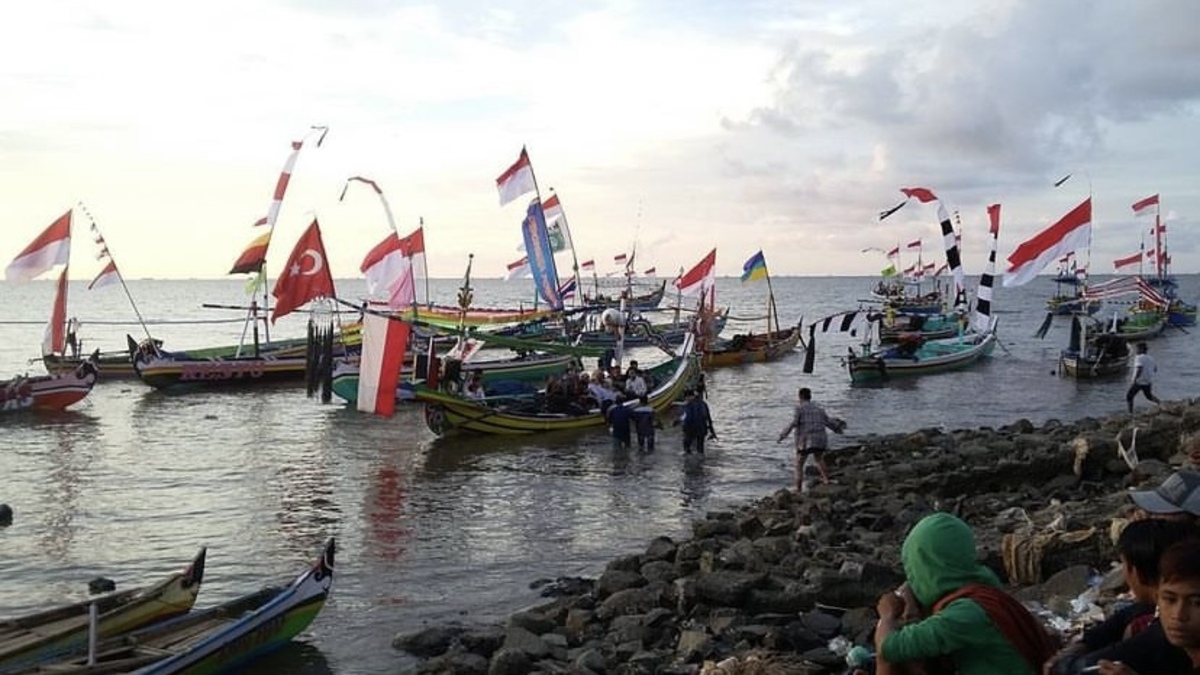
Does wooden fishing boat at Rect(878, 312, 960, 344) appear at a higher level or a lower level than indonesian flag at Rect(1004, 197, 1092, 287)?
lower

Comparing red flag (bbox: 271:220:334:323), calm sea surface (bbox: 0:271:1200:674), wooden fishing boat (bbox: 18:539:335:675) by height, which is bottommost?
calm sea surface (bbox: 0:271:1200:674)

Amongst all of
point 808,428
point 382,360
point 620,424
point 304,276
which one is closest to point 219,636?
point 808,428

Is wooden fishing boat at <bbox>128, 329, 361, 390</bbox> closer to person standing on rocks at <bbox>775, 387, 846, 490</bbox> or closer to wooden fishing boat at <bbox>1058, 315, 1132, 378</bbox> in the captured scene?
person standing on rocks at <bbox>775, 387, 846, 490</bbox>

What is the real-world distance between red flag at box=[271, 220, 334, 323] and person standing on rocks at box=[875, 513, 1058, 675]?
816 inches

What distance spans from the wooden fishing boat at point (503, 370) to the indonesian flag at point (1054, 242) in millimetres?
12440

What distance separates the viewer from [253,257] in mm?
33438

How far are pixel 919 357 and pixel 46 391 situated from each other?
29.0m

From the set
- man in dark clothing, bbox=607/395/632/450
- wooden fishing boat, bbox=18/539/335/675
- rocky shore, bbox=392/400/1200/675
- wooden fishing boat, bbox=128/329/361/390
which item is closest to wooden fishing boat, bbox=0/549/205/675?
wooden fishing boat, bbox=18/539/335/675

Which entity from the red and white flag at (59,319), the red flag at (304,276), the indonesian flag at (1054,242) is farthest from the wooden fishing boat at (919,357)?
the red and white flag at (59,319)

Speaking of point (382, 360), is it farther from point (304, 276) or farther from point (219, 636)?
point (219, 636)

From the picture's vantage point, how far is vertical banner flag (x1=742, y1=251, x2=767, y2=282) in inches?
1533

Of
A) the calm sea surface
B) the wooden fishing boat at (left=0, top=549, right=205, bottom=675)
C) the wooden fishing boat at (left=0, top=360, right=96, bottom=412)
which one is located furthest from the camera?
the wooden fishing boat at (left=0, top=360, right=96, bottom=412)

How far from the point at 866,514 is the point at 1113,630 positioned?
920cm

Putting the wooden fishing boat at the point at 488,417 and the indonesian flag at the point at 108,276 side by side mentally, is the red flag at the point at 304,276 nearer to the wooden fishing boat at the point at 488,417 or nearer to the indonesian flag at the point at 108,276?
the wooden fishing boat at the point at 488,417
